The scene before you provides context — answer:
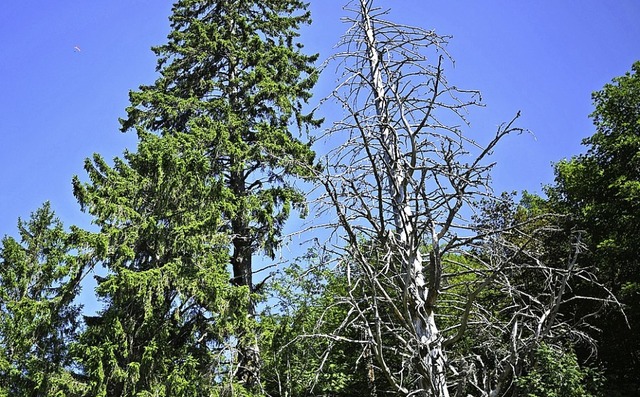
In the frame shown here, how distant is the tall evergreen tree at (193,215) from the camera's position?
970 centimetres

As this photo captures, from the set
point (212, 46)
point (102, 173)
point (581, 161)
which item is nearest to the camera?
point (102, 173)

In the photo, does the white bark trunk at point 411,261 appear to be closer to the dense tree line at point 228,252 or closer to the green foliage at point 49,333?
the dense tree line at point 228,252

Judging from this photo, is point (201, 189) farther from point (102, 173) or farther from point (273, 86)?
point (273, 86)

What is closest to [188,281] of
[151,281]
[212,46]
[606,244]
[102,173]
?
[151,281]

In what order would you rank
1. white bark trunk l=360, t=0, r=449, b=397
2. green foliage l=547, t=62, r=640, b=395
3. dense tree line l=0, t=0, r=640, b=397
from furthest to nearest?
1. green foliage l=547, t=62, r=640, b=395
2. dense tree line l=0, t=0, r=640, b=397
3. white bark trunk l=360, t=0, r=449, b=397

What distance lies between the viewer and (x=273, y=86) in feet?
44.0

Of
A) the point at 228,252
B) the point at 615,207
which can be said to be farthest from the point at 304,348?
the point at 615,207

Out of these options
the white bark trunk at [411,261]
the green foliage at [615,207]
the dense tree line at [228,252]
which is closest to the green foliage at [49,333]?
the dense tree line at [228,252]

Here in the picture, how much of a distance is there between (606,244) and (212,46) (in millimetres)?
10880

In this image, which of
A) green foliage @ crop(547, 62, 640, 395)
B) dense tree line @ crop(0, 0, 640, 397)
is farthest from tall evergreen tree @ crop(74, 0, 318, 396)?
green foliage @ crop(547, 62, 640, 395)

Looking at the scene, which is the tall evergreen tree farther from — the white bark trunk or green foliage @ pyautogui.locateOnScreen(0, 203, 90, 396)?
the white bark trunk

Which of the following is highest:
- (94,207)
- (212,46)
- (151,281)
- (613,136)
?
(212,46)

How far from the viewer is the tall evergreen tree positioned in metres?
9.70

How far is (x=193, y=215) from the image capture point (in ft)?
35.2
